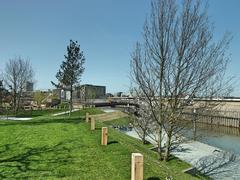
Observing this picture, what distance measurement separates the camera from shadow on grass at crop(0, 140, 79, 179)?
29.8ft

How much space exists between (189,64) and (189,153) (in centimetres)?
738

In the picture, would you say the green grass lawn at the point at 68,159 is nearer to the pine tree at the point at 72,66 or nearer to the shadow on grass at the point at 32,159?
the shadow on grass at the point at 32,159

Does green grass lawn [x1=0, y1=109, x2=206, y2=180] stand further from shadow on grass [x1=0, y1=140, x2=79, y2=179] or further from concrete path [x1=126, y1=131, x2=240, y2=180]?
concrete path [x1=126, y1=131, x2=240, y2=180]

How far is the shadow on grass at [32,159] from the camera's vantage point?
358 inches

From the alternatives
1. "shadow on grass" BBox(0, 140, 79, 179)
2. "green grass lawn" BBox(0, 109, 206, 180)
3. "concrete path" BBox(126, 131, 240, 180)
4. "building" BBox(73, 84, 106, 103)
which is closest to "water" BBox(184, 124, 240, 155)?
"concrete path" BBox(126, 131, 240, 180)

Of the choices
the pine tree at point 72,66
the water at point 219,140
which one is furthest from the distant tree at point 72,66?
the water at point 219,140

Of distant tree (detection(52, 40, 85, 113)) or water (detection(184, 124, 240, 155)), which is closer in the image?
water (detection(184, 124, 240, 155))

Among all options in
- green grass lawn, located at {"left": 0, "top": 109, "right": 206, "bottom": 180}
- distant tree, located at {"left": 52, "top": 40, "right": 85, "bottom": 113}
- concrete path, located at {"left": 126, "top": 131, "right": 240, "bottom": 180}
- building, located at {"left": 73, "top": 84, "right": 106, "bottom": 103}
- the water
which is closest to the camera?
green grass lawn, located at {"left": 0, "top": 109, "right": 206, "bottom": 180}

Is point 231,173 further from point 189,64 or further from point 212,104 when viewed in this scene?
point 189,64

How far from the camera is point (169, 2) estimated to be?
1236 cm

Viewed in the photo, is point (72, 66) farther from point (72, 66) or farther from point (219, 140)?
point (219, 140)

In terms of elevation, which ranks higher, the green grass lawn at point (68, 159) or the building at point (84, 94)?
the building at point (84, 94)

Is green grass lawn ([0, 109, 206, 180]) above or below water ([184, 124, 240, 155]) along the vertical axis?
above

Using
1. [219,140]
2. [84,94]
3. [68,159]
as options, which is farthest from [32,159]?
[84,94]
